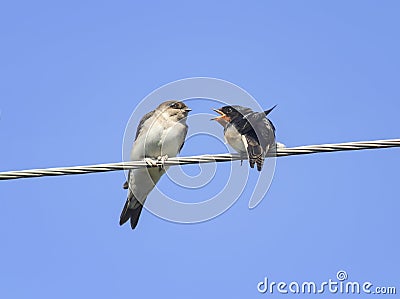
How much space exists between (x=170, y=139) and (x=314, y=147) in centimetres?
346

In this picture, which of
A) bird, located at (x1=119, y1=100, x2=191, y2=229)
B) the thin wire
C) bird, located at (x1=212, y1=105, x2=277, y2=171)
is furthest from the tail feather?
the thin wire

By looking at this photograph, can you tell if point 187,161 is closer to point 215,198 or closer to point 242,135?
point 215,198

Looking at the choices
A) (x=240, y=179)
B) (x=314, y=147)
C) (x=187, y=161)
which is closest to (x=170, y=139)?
(x=240, y=179)

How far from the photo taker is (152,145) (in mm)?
10328

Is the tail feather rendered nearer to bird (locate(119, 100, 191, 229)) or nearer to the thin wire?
bird (locate(119, 100, 191, 229))

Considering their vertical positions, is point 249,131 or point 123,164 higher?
point 249,131

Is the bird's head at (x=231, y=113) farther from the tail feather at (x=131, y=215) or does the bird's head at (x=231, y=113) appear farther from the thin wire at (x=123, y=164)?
the thin wire at (x=123, y=164)

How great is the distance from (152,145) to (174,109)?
70cm

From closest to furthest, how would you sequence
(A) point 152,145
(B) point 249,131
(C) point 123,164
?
(C) point 123,164
(B) point 249,131
(A) point 152,145

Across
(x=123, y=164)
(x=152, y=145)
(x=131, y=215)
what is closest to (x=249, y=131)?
(x=152, y=145)

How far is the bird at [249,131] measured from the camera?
29.5 ft

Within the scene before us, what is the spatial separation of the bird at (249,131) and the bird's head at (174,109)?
0.43 meters

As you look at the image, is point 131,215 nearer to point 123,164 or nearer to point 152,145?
point 152,145

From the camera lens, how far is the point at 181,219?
899 cm
